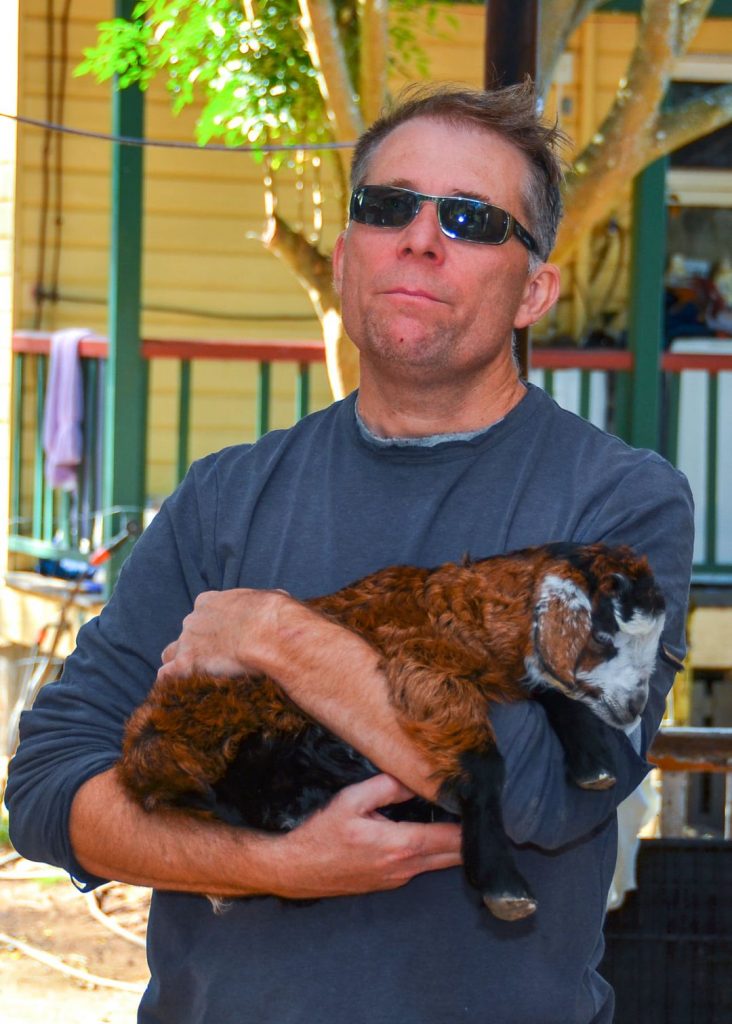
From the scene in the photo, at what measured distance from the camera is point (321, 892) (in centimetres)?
194

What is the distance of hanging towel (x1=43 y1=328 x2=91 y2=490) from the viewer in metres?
7.84

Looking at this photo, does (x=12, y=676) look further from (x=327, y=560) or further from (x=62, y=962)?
→ (x=327, y=560)

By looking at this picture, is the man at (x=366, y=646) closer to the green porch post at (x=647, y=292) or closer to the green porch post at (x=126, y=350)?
the green porch post at (x=126, y=350)

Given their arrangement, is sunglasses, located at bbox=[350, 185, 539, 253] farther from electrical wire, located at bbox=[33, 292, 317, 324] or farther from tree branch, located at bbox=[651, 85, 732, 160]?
electrical wire, located at bbox=[33, 292, 317, 324]

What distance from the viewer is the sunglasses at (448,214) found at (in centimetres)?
224

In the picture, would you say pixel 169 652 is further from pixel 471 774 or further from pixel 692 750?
pixel 692 750

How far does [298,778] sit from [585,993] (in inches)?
20.1

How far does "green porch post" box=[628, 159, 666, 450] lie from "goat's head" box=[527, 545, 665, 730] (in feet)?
18.4

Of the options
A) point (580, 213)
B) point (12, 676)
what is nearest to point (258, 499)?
point (580, 213)

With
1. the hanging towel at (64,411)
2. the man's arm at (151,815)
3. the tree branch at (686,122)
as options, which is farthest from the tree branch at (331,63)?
the man's arm at (151,815)

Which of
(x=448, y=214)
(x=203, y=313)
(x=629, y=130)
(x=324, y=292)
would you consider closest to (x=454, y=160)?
(x=448, y=214)

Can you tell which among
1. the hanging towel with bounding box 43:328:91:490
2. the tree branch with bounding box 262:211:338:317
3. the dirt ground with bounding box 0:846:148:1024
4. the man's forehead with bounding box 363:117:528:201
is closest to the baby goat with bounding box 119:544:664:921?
the man's forehead with bounding box 363:117:528:201

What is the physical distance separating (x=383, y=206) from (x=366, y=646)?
747mm

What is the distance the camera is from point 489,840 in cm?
190
